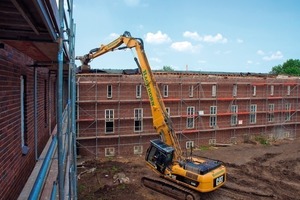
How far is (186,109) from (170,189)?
44.1 ft

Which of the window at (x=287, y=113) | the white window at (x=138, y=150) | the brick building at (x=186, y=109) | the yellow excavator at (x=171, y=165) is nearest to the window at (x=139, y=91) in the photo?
the brick building at (x=186, y=109)

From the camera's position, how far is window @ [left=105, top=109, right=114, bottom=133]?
79.4 ft

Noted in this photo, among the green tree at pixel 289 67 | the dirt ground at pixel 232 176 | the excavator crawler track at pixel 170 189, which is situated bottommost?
the dirt ground at pixel 232 176

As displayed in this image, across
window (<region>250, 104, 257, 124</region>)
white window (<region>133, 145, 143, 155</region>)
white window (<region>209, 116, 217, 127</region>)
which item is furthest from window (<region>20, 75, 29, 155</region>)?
window (<region>250, 104, 257, 124</region>)

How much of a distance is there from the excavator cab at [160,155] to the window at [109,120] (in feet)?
30.3

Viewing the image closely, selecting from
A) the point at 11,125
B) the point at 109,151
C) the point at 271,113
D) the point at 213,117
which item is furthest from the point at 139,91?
the point at 11,125

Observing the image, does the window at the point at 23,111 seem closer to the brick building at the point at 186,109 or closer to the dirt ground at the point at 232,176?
the dirt ground at the point at 232,176

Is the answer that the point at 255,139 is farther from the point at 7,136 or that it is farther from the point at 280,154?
the point at 7,136

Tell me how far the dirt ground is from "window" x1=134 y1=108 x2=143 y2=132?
105 inches

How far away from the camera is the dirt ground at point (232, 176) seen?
15.0 metres

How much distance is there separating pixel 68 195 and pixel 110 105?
18.9 meters

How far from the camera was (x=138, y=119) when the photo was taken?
82.9ft

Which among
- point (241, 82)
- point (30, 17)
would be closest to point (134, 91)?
point (241, 82)

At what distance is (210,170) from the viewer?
45.5 ft
